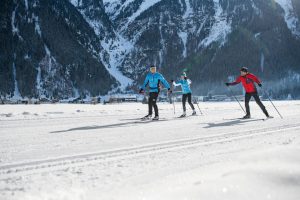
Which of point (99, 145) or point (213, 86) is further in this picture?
point (213, 86)

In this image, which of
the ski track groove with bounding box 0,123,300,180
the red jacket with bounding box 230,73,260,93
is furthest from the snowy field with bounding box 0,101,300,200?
the red jacket with bounding box 230,73,260,93

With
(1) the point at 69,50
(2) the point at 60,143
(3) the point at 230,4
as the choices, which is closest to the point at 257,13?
(3) the point at 230,4

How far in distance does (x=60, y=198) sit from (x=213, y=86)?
168m

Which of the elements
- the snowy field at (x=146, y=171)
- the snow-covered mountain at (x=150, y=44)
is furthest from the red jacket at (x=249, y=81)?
the snow-covered mountain at (x=150, y=44)

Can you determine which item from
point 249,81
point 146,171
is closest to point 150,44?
point 249,81

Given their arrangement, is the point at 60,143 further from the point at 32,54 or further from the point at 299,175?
the point at 32,54

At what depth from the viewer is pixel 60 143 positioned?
5355mm

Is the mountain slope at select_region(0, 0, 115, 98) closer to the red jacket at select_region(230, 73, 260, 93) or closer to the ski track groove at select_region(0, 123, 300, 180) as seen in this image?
the red jacket at select_region(230, 73, 260, 93)

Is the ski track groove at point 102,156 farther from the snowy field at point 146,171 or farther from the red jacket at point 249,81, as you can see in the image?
the red jacket at point 249,81

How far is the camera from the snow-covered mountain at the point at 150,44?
449 ft

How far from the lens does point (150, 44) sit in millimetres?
189375

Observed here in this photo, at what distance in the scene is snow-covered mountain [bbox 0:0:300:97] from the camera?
5389 inches

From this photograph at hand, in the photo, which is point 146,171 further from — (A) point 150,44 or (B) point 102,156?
(A) point 150,44

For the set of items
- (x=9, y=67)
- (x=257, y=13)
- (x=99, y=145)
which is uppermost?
(x=257, y=13)
